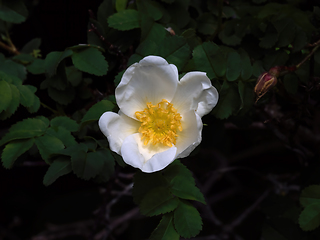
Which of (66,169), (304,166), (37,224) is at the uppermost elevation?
(66,169)

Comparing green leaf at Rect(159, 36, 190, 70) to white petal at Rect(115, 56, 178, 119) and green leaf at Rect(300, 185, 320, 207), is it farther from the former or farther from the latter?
green leaf at Rect(300, 185, 320, 207)

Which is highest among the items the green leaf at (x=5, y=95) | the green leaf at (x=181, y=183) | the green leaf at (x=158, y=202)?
the green leaf at (x=5, y=95)

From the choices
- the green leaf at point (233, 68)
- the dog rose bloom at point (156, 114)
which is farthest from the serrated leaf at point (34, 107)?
the green leaf at point (233, 68)

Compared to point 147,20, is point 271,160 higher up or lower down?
lower down

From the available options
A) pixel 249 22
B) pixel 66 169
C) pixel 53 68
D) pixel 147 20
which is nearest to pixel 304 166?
pixel 249 22

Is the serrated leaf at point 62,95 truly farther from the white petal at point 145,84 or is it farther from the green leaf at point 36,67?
the white petal at point 145,84

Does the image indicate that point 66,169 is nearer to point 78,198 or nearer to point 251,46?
point 251,46

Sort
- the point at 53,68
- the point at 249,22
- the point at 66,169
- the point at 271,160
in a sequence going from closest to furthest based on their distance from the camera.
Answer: the point at 66,169 < the point at 53,68 < the point at 249,22 < the point at 271,160
